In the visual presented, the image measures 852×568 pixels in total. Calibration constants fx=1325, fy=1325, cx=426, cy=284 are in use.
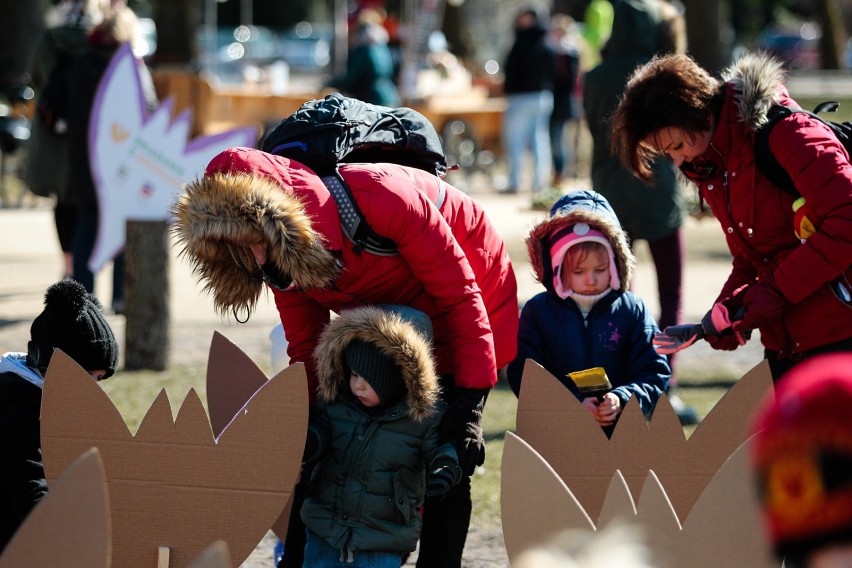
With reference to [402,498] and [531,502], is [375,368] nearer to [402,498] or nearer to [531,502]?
[402,498]

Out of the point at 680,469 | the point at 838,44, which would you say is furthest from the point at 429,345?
the point at 838,44

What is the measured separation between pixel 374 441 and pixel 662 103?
1.23 metres

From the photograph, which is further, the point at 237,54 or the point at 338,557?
the point at 237,54

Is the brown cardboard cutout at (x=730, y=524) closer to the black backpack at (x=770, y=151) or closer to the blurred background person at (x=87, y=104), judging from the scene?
the black backpack at (x=770, y=151)

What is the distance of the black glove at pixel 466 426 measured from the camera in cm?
353

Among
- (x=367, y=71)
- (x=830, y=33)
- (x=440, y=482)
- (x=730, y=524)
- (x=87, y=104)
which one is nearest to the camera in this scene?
(x=730, y=524)

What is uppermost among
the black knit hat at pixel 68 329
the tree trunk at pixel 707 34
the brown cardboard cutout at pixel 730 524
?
the tree trunk at pixel 707 34

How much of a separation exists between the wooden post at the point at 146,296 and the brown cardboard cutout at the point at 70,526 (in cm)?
447

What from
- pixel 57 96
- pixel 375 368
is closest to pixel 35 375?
pixel 375 368

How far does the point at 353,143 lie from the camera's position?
3615 millimetres

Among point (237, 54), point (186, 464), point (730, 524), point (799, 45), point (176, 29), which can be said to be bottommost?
point (730, 524)

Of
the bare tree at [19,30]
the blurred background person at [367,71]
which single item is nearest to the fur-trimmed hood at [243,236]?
the blurred background person at [367,71]

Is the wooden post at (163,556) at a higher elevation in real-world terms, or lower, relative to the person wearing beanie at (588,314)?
lower

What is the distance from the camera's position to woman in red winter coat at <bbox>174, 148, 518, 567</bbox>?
3309 millimetres
